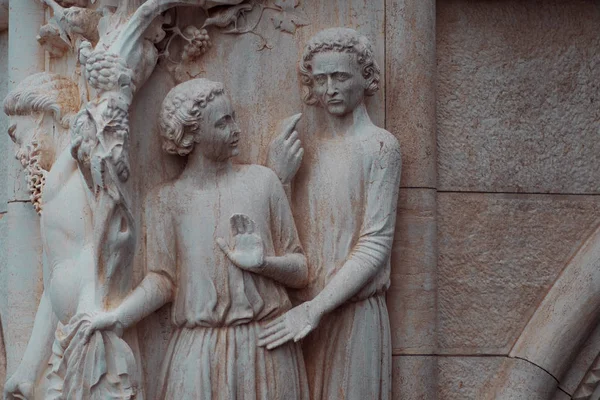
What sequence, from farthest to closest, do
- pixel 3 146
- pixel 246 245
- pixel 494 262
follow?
pixel 3 146 → pixel 494 262 → pixel 246 245

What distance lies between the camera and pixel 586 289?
743 cm

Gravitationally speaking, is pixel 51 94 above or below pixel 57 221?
above

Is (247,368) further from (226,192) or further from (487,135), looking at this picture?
(487,135)

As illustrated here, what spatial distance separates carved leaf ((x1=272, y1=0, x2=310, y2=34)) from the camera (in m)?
7.21

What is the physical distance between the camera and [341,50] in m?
7.07

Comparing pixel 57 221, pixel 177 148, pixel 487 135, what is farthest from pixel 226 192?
pixel 487 135

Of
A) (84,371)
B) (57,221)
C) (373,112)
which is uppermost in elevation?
(373,112)

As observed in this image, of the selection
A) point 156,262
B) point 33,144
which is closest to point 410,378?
point 156,262

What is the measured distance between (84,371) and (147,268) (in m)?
0.50

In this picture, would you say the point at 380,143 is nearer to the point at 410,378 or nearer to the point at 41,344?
the point at 410,378

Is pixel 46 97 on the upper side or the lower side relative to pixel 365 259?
upper

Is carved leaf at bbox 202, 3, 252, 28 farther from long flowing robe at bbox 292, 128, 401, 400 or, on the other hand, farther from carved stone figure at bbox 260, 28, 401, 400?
long flowing robe at bbox 292, 128, 401, 400

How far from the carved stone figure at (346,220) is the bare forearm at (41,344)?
989 millimetres

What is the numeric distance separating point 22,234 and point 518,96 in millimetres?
2186
